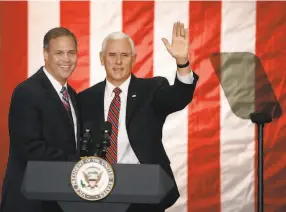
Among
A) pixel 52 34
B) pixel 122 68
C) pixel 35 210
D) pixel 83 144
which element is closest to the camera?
pixel 83 144

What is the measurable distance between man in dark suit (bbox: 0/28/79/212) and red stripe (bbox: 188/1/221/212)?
909 millimetres

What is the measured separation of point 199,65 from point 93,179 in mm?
1423

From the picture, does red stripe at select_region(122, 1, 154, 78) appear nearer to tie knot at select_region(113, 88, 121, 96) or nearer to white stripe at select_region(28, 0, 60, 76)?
white stripe at select_region(28, 0, 60, 76)

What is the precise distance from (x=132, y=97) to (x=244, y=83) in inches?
33.1

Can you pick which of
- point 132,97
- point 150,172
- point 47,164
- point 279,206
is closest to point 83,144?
point 47,164

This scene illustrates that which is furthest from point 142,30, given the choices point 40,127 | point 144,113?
point 40,127

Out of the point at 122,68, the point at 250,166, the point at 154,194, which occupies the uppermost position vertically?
the point at 122,68

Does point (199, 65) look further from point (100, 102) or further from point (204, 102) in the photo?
point (100, 102)

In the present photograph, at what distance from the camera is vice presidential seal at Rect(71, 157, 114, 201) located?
152cm

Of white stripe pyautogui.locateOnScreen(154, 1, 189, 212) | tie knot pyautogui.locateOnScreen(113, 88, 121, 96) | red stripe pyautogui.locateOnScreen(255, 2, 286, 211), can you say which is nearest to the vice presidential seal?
tie knot pyautogui.locateOnScreen(113, 88, 121, 96)

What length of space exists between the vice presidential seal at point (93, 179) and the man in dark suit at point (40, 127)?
0.82ft

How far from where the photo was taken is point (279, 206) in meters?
2.87

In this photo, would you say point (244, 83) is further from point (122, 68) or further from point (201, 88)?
point (122, 68)

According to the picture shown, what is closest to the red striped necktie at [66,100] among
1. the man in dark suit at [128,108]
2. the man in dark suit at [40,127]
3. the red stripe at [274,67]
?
the man in dark suit at [40,127]
